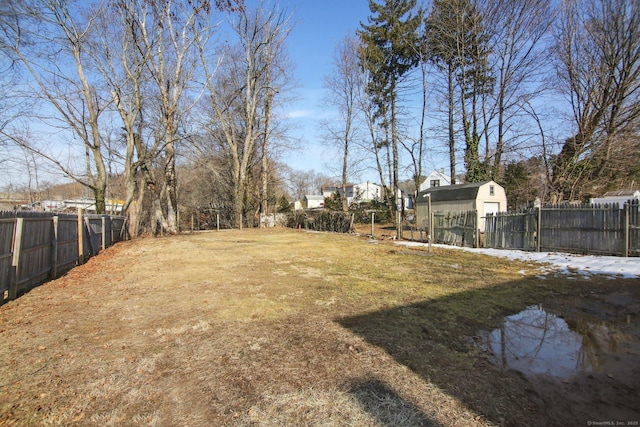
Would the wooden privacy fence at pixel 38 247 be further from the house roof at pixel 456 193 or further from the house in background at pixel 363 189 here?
the house in background at pixel 363 189

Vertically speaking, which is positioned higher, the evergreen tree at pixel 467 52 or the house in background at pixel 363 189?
the evergreen tree at pixel 467 52

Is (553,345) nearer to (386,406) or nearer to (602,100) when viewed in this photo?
(386,406)

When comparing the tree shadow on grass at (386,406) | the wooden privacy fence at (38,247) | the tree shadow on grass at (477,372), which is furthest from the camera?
the wooden privacy fence at (38,247)

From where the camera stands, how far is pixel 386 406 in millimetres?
2557

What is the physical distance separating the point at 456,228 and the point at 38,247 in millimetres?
14764

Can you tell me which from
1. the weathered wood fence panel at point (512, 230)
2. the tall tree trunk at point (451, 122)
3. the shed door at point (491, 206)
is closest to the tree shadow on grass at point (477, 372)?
the weathered wood fence panel at point (512, 230)

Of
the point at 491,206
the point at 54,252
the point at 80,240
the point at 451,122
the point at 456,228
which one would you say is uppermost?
the point at 451,122

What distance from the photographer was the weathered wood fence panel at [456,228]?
14.4m

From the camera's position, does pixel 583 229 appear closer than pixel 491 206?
Yes

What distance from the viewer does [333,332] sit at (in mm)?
4145

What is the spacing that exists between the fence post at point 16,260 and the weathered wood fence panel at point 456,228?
47.8 feet

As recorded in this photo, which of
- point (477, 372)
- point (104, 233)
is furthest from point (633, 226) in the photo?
point (104, 233)

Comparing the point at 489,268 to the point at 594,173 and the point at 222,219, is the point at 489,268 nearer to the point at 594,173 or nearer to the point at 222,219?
the point at 594,173

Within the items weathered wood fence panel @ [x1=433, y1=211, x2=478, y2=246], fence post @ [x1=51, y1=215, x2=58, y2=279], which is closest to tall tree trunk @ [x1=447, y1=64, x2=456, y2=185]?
weathered wood fence panel @ [x1=433, y1=211, x2=478, y2=246]
